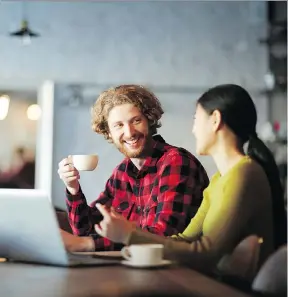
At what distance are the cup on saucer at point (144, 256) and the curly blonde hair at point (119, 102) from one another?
0.88ft

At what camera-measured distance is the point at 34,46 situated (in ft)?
4.29

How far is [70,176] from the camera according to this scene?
4.16 ft

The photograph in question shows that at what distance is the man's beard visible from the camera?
127 centimetres

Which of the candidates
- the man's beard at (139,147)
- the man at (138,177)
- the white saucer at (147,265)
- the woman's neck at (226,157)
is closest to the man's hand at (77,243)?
the man at (138,177)

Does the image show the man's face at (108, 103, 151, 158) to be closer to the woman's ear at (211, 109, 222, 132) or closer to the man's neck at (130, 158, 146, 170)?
the man's neck at (130, 158, 146, 170)

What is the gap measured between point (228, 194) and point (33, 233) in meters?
0.44

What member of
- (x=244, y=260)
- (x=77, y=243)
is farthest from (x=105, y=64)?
(x=244, y=260)

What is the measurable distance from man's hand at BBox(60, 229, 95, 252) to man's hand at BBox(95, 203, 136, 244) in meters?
0.04

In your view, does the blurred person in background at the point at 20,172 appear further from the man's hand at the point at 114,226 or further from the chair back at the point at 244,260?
the chair back at the point at 244,260

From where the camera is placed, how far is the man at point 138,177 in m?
1.24

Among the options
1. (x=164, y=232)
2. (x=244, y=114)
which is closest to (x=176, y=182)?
(x=164, y=232)

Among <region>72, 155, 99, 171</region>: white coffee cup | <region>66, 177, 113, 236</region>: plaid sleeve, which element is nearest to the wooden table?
<region>66, 177, 113, 236</region>: plaid sleeve

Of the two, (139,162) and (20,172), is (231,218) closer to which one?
(139,162)

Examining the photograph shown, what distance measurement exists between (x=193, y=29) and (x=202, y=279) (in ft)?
1.91
